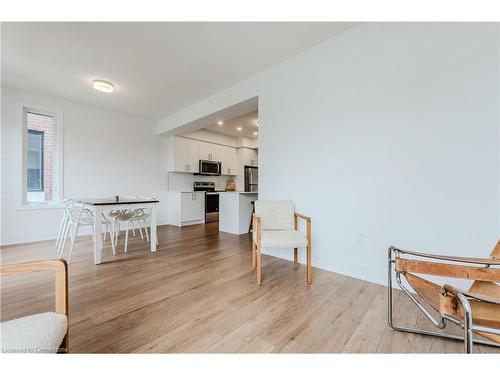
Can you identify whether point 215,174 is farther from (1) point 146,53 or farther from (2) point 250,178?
(1) point 146,53

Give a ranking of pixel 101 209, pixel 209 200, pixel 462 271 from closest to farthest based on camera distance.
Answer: pixel 462 271 → pixel 101 209 → pixel 209 200

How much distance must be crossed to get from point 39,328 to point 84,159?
424 centimetres

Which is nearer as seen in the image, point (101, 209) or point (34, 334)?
point (34, 334)

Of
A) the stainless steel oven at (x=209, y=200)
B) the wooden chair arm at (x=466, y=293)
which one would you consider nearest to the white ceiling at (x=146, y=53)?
the wooden chair arm at (x=466, y=293)

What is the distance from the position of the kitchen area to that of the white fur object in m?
1.69

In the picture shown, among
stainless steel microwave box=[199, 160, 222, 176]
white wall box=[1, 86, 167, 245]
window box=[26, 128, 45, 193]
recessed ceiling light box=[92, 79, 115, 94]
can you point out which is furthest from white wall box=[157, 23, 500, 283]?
window box=[26, 128, 45, 193]

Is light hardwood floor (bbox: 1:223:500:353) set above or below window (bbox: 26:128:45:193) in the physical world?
below

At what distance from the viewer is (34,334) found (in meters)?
0.73

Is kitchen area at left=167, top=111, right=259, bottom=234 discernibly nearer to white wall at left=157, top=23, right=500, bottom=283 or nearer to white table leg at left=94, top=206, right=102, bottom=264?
white wall at left=157, top=23, right=500, bottom=283

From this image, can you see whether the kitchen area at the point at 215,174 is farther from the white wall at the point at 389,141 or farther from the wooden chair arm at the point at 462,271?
the wooden chair arm at the point at 462,271

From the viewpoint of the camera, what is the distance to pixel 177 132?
4.93 metres

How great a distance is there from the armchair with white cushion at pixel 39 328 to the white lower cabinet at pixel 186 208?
4.16m

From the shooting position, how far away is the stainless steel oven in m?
5.58

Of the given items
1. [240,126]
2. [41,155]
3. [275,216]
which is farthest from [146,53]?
[240,126]
